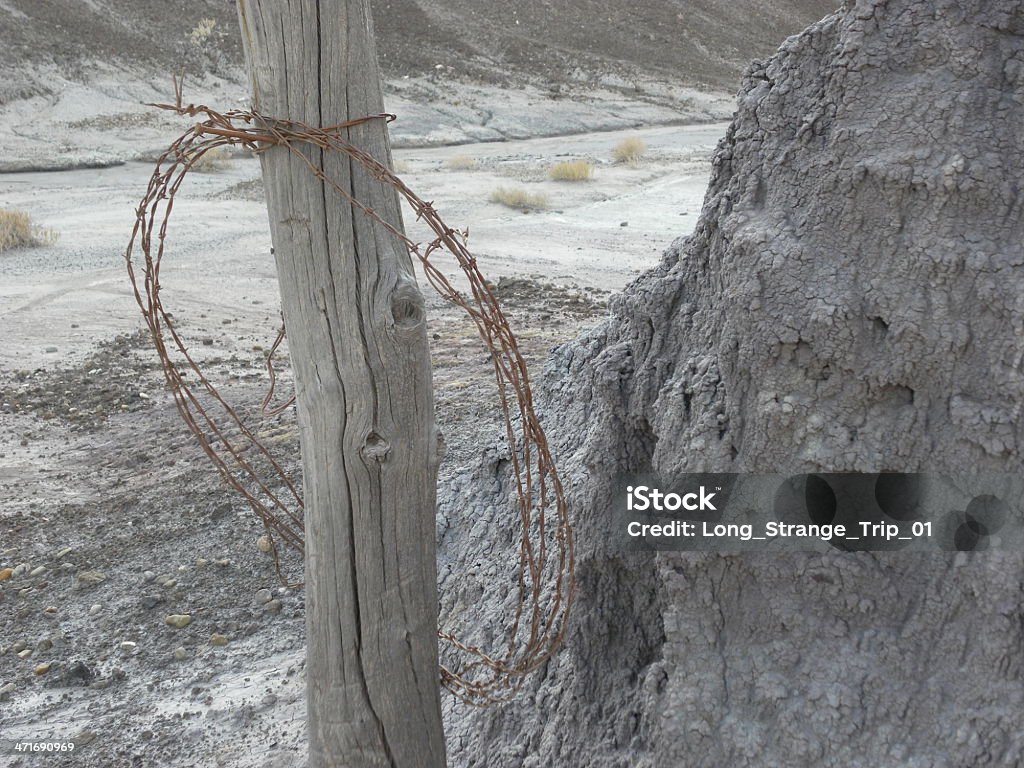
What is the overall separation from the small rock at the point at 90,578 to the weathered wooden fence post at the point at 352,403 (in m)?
2.05

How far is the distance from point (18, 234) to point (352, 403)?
30.2ft

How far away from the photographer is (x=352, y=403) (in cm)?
193

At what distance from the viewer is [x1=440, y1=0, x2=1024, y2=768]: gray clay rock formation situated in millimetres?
1834

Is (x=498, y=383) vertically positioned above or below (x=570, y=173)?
below

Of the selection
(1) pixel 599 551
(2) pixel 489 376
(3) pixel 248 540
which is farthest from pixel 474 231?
(1) pixel 599 551

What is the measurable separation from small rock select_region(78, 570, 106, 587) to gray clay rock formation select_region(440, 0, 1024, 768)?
7.51 feet

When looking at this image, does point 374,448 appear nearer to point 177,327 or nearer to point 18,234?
point 177,327

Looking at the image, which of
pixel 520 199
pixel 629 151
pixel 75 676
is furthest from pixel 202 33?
pixel 75 676

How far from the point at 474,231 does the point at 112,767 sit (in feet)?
28.0

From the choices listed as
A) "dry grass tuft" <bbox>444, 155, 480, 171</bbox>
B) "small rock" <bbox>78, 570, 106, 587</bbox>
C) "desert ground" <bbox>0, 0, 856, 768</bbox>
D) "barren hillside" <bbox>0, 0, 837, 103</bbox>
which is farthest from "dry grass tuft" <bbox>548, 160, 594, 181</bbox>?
"small rock" <bbox>78, 570, 106, 587</bbox>

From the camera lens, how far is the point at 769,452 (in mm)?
2027

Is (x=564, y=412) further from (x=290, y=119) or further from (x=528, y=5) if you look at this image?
(x=528, y=5)

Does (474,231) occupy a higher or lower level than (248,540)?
higher

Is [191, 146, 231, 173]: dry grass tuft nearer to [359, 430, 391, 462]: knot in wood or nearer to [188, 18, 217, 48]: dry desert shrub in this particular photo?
[188, 18, 217, 48]: dry desert shrub
